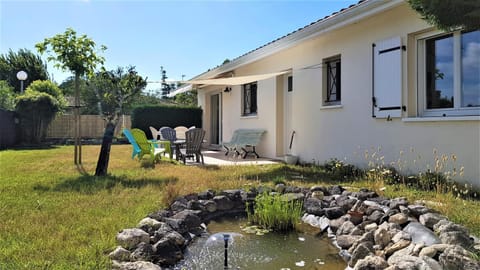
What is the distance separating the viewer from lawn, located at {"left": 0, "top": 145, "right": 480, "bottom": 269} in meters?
3.59

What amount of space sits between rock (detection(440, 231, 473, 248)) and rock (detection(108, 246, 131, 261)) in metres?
3.06

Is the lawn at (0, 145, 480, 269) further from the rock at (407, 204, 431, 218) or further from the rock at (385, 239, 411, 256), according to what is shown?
the rock at (385, 239, 411, 256)

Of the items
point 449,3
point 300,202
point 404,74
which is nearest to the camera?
point 449,3

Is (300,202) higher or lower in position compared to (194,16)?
lower

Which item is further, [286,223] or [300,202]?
[300,202]

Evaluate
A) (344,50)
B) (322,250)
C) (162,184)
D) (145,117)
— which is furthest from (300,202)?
(145,117)

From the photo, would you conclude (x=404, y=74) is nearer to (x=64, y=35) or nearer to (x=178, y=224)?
(x=178, y=224)

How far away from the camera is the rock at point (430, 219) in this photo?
4127mm

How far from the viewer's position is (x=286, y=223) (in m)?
4.93

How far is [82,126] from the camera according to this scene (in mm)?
26109

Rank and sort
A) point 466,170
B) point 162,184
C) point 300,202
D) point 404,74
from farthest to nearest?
point 404,74 < point 162,184 < point 466,170 < point 300,202

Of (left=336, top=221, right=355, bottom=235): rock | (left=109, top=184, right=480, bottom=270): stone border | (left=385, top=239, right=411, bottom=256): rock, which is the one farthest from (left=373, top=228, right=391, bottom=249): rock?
(left=336, top=221, right=355, bottom=235): rock

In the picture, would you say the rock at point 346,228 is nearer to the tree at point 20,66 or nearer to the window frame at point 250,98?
the window frame at point 250,98

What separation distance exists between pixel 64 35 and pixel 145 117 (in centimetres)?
1270
